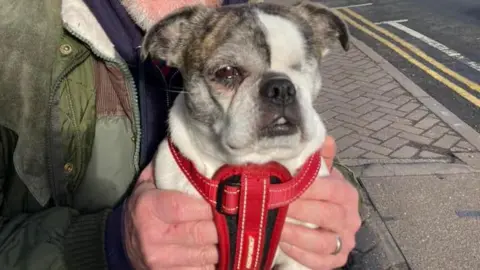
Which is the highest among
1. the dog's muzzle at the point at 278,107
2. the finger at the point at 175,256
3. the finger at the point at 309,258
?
the dog's muzzle at the point at 278,107

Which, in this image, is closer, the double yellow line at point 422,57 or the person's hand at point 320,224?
the person's hand at point 320,224

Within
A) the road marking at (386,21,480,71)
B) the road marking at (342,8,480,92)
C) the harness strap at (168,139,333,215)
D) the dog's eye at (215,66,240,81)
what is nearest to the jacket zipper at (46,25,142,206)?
the harness strap at (168,139,333,215)

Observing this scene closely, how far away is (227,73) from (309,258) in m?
0.74

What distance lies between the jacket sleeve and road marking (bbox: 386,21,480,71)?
7.75 metres

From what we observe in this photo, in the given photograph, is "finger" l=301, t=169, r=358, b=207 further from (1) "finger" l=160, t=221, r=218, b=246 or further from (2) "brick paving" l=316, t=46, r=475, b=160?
(2) "brick paving" l=316, t=46, r=475, b=160

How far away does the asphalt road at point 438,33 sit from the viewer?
7369mm

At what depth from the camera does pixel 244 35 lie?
7.23 ft

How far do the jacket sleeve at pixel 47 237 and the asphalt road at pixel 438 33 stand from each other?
5226mm

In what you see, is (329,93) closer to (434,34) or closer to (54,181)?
(434,34)

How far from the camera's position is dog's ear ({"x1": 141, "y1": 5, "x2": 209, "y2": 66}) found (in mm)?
2314

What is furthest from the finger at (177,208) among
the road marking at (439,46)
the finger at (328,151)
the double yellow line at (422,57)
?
the road marking at (439,46)

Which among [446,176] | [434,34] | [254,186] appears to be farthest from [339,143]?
[434,34]

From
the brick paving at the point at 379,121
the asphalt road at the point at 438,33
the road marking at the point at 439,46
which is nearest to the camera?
the brick paving at the point at 379,121

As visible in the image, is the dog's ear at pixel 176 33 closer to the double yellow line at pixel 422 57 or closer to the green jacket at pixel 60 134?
the green jacket at pixel 60 134
